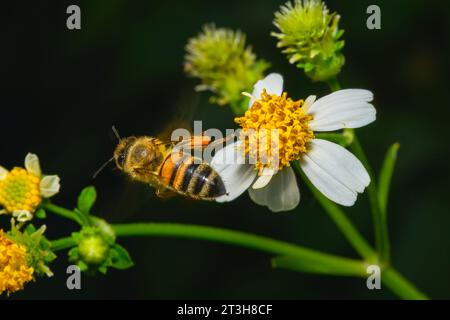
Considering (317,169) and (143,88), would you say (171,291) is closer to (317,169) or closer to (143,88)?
(143,88)

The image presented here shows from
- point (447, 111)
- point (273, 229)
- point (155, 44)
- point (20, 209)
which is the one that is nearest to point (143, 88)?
point (155, 44)

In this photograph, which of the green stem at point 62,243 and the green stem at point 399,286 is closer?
the green stem at point 62,243

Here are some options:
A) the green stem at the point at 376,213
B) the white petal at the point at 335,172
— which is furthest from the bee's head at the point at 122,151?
the green stem at the point at 376,213

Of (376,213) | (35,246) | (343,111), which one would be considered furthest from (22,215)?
(376,213)

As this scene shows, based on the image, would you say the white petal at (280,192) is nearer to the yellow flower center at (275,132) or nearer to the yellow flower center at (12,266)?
the yellow flower center at (275,132)

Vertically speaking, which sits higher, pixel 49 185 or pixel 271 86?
pixel 271 86

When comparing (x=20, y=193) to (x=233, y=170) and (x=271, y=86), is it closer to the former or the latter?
(x=233, y=170)
